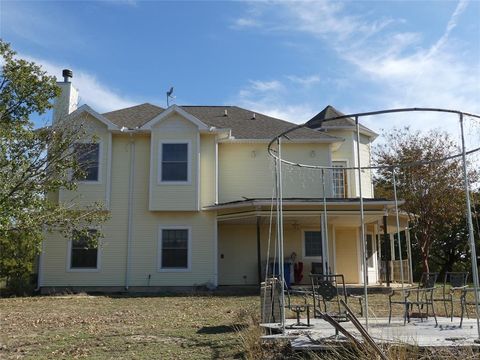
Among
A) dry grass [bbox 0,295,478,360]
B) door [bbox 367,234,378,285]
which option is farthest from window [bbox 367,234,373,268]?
dry grass [bbox 0,295,478,360]

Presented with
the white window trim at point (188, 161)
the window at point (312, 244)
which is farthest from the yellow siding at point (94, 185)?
the window at point (312, 244)

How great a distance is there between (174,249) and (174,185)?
2.59 m

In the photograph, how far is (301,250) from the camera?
21516 millimetres

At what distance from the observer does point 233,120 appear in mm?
23672

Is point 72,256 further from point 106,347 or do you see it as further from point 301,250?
point 106,347

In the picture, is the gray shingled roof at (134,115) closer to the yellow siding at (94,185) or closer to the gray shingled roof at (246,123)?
the yellow siding at (94,185)

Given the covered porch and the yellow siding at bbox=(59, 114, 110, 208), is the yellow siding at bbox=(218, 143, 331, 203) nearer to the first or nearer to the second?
the covered porch

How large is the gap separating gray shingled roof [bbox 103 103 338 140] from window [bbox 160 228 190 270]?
15.5 feet

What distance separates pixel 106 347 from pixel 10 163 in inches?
292

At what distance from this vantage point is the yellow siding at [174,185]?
65.3ft

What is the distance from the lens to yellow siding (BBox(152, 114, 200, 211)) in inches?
783

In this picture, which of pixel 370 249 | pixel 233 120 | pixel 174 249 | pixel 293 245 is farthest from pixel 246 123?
pixel 370 249

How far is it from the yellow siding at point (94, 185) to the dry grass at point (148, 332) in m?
4.72

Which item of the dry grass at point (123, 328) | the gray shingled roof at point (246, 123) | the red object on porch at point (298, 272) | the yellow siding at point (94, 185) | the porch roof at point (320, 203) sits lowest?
the dry grass at point (123, 328)
